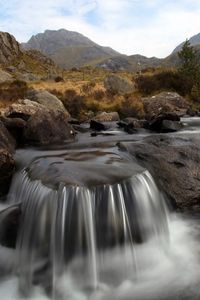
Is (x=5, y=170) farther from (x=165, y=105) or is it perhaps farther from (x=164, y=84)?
(x=164, y=84)

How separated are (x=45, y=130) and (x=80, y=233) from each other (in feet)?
38.6

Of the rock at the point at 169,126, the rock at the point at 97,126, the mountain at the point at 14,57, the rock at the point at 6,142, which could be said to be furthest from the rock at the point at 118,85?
the mountain at the point at 14,57

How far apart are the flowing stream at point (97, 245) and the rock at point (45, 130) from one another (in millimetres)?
8644

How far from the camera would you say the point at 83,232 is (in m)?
9.99

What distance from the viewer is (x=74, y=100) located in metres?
37.2

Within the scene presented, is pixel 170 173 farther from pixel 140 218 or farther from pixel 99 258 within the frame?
pixel 99 258

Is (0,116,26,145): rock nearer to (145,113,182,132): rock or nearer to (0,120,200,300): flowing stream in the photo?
(145,113,182,132): rock

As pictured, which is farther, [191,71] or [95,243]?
[191,71]

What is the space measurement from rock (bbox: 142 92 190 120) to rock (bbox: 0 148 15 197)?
72.6ft

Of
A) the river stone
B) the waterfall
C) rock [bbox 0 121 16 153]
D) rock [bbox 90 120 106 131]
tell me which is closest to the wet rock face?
rock [bbox 0 121 16 153]

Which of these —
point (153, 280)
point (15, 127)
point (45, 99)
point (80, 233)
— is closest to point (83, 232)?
point (80, 233)

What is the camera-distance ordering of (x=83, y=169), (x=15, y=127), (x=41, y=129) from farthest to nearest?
(x=15, y=127), (x=41, y=129), (x=83, y=169)


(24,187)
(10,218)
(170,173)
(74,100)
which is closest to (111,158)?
(170,173)

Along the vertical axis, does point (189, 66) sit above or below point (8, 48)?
below
